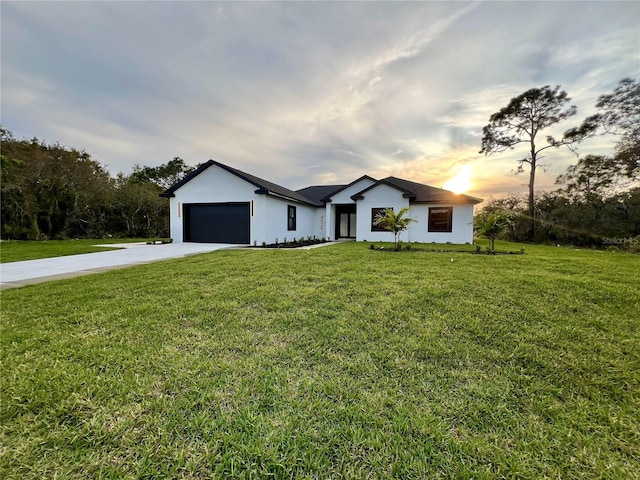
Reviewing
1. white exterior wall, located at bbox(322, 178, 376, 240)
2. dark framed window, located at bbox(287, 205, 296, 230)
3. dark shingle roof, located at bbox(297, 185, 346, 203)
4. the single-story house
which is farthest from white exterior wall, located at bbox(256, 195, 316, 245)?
dark shingle roof, located at bbox(297, 185, 346, 203)

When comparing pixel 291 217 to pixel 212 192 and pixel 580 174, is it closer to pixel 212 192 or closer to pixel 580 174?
pixel 212 192

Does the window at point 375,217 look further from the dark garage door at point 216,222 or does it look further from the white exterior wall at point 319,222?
the dark garage door at point 216,222

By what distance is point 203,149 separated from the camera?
1616cm

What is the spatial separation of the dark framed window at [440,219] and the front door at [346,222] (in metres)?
5.95

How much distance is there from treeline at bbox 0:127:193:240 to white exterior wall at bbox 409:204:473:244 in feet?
63.8

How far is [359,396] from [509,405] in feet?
4.00

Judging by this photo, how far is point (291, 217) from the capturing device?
16.0 metres

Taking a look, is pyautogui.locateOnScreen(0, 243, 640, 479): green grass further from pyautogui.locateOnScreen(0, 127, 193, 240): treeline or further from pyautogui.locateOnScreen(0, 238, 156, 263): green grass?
pyautogui.locateOnScreen(0, 127, 193, 240): treeline

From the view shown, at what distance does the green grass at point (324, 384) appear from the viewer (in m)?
1.68

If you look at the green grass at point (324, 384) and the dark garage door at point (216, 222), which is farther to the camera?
the dark garage door at point (216, 222)

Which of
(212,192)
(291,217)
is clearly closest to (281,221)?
(291,217)

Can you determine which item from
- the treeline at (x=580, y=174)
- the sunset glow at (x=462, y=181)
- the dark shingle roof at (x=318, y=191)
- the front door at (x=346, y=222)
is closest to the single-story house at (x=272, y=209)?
the sunset glow at (x=462, y=181)

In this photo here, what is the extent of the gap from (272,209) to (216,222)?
3.34 meters

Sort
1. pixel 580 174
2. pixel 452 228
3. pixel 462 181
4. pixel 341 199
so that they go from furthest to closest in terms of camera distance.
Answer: pixel 580 174 → pixel 341 199 → pixel 462 181 → pixel 452 228
